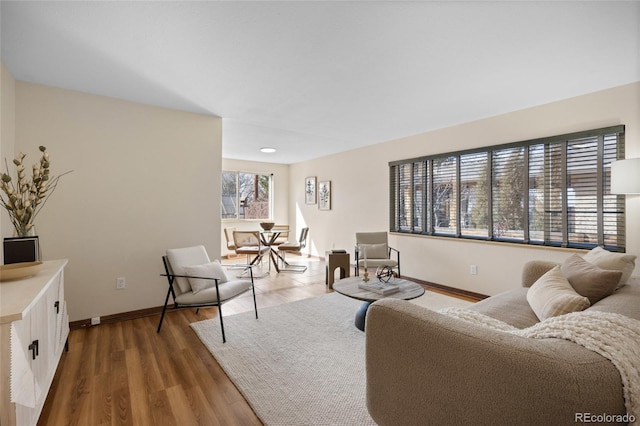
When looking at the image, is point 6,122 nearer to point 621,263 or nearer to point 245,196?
point 621,263

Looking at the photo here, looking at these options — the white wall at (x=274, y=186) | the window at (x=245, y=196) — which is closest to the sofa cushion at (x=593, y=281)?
the white wall at (x=274, y=186)

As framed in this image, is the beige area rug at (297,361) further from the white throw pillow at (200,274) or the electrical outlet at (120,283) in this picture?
the electrical outlet at (120,283)

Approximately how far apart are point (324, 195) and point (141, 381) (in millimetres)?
5143

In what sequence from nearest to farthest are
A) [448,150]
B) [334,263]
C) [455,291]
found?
[455,291] → [448,150] → [334,263]

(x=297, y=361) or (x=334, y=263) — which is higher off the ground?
(x=334, y=263)

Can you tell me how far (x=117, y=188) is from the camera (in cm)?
321

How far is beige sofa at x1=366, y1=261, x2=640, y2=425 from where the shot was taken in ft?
2.67

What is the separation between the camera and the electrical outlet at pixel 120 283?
10.5ft

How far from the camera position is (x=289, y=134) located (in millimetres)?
4875

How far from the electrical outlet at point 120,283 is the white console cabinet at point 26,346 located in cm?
114

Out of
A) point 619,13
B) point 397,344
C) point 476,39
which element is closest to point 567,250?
point 619,13

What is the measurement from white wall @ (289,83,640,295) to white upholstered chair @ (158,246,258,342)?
296 cm

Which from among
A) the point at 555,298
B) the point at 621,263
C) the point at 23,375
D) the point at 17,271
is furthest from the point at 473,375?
the point at 17,271

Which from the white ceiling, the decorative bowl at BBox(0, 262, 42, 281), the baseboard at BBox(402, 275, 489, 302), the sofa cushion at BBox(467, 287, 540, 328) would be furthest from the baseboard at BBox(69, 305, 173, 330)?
the baseboard at BBox(402, 275, 489, 302)
